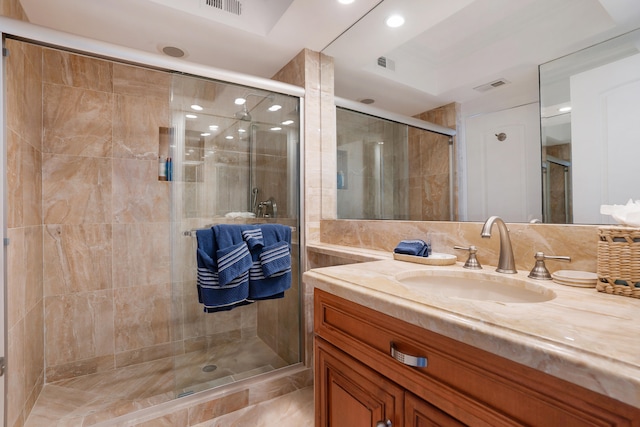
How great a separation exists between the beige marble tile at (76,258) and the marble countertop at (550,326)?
75.2 inches

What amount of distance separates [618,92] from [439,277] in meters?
0.76

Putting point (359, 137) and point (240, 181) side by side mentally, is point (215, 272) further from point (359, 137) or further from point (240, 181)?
point (359, 137)

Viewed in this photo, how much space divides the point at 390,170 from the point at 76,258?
2.09m

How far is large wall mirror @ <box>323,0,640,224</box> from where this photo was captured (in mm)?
899

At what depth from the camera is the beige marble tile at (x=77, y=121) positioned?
1.90m

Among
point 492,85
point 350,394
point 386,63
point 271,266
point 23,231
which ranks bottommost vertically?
point 350,394

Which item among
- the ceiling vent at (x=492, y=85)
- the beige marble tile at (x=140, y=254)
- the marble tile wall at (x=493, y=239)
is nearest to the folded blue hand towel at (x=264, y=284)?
the marble tile wall at (x=493, y=239)

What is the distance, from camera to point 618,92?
2.89 ft

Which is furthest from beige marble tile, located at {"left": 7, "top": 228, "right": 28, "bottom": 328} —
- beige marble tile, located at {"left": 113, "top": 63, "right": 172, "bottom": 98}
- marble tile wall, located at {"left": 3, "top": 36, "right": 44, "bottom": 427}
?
beige marble tile, located at {"left": 113, "top": 63, "right": 172, "bottom": 98}

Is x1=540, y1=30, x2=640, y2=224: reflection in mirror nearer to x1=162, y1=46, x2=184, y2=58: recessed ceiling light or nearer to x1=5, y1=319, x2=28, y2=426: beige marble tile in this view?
x1=162, y1=46, x2=184, y2=58: recessed ceiling light

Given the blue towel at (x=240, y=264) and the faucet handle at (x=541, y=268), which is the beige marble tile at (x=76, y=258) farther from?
the faucet handle at (x=541, y=268)

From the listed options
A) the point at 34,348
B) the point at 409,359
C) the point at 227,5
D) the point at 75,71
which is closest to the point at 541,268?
the point at 409,359

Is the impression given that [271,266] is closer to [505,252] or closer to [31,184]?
[505,252]

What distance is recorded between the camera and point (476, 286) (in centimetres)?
103
